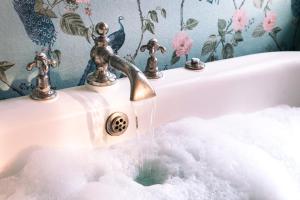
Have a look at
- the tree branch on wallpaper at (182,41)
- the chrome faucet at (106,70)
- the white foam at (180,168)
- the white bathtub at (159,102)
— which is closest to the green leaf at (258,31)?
the white bathtub at (159,102)

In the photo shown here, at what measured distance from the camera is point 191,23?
1.19 metres

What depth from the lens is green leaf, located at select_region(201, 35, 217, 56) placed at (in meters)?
1.24

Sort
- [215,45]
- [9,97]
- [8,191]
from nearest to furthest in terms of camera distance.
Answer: [8,191] → [9,97] → [215,45]

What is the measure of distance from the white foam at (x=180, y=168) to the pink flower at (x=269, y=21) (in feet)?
1.27

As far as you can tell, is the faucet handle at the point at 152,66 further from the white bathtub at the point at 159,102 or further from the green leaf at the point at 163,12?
the green leaf at the point at 163,12

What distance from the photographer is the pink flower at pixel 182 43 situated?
1.18 meters

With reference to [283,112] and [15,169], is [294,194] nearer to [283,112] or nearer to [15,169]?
[283,112]

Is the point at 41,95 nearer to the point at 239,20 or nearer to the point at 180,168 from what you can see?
the point at 180,168

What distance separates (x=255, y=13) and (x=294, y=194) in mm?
635

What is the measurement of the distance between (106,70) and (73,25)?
0.47 ft

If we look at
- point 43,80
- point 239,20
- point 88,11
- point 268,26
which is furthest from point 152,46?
point 268,26

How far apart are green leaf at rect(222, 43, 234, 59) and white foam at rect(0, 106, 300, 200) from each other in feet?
0.89

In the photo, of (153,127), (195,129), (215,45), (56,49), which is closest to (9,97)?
(56,49)

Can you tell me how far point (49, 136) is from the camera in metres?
0.89
